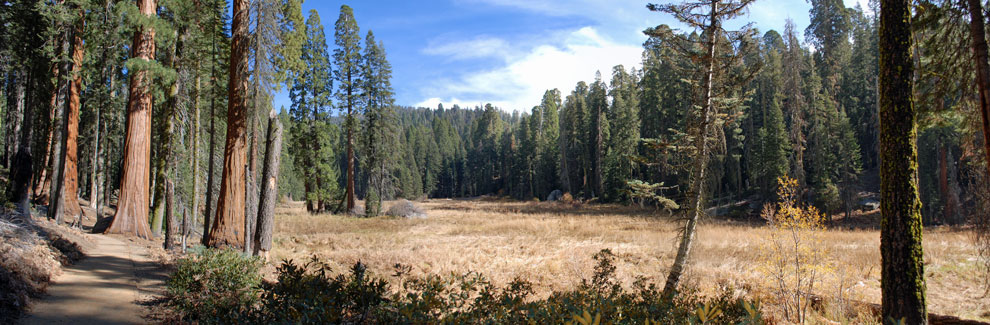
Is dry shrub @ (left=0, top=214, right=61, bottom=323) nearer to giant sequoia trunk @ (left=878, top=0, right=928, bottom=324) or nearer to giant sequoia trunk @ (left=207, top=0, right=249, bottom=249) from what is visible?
giant sequoia trunk @ (left=207, top=0, right=249, bottom=249)

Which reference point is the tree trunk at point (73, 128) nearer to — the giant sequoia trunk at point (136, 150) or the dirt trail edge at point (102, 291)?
the giant sequoia trunk at point (136, 150)

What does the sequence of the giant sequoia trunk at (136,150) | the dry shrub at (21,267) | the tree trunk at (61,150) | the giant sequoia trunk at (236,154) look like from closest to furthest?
the dry shrub at (21,267) < the giant sequoia trunk at (236,154) < the giant sequoia trunk at (136,150) < the tree trunk at (61,150)

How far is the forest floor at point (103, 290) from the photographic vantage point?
496 cm

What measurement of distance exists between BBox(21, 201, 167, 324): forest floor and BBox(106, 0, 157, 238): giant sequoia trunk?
7.89 feet

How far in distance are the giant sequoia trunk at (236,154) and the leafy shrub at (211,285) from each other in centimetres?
296

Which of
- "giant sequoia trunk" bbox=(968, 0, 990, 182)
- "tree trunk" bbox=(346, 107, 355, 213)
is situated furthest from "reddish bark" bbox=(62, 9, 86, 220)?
"giant sequoia trunk" bbox=(968, 0, 990, 182)

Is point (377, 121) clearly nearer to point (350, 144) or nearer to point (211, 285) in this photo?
point (350, 144)

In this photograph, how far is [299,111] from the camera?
2397cm

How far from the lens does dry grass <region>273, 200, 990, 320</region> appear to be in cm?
1190

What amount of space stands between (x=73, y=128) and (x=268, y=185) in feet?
34.1

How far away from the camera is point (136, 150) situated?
11453mm

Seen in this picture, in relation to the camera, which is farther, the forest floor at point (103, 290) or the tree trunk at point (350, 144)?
the tree trunk at point (350, 144)

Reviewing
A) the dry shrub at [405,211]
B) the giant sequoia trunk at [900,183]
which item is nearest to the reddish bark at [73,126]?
the dry shrub at [405,211]

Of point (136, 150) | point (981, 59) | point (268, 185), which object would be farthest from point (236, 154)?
point (981, 59)
